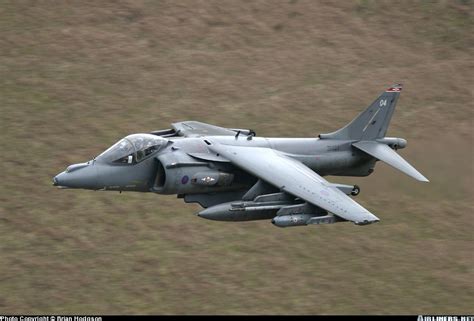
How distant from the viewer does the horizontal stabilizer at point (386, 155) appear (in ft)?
94.1

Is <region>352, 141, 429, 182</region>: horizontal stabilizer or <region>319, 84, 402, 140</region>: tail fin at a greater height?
<region>319, 84, 402, 140</region>: tail fin

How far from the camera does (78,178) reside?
89.2 feet

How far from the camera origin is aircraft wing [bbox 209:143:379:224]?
2516cm

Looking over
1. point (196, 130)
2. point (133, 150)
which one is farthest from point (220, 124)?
point (133, 150)

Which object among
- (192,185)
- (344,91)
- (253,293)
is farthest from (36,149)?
(344,91)

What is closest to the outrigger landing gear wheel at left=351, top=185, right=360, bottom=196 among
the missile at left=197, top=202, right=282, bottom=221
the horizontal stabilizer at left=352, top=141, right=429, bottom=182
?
the horizontal stabilizer at left=352, top=141, right=429, bottom=182

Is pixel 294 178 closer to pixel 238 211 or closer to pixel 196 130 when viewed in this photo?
pixel 238 211

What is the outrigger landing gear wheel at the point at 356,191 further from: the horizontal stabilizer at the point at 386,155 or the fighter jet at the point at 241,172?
the horizontal stabilizer at the point at 386,155

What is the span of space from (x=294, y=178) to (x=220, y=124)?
13086 millimetres

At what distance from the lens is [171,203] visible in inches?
1280

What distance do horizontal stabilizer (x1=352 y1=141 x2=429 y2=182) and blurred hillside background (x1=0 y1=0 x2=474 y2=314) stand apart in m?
1.77

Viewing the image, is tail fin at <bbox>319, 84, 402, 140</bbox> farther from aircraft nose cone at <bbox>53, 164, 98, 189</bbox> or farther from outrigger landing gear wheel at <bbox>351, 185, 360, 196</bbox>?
aircraft nose cone at <bbox>53, 164, 98, 189</bbox>

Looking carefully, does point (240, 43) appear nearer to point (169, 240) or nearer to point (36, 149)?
point (36, 149)

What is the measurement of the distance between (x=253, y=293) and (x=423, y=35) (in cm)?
2629
